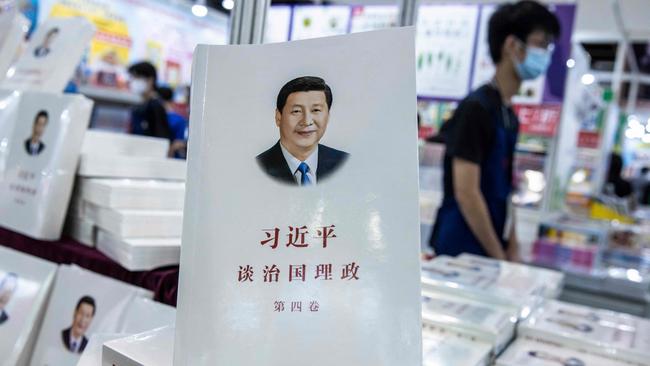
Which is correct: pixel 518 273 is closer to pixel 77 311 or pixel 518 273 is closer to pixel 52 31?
pixel 77 311

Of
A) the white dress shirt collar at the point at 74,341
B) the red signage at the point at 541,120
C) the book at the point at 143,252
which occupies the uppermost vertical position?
the red signage at the point at 541,120

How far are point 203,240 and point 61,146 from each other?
791 mm

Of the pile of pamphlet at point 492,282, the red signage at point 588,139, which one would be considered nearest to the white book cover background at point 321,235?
the pile of pamphlet at point 492,282

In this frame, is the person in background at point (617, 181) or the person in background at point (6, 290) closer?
the person in background at point (6, 290)

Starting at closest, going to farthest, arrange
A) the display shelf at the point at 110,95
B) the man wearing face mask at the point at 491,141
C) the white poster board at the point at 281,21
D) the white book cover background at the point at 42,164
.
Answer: the white book cover background at the point at 42,164 < the man wearing face mask at the point at 491,141 < the display shelf at the point at 110,95 < the white poster board at the point at 281,21

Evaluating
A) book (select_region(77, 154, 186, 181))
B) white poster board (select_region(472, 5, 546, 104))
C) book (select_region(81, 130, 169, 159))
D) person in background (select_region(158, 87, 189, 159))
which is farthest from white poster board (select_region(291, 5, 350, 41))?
book (select_region(77, 154, 186, 181))

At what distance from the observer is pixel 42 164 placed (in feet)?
3.98

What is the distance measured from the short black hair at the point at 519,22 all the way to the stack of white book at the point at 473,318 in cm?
129

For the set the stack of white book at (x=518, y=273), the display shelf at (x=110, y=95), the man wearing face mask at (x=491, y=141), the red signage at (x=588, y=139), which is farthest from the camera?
the red signage at (x=588, y=139)

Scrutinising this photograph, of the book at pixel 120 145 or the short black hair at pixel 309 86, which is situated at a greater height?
the short black hair at pixel 309 86

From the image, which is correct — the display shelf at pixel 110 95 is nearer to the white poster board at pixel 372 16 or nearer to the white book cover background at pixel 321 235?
the white poster board at pixel 372 16

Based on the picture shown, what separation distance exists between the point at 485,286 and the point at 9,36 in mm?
1521

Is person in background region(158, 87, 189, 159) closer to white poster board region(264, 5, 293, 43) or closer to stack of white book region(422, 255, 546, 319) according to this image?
white poster board region(264, 5, 293, 43)

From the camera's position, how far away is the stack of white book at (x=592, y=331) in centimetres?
95
